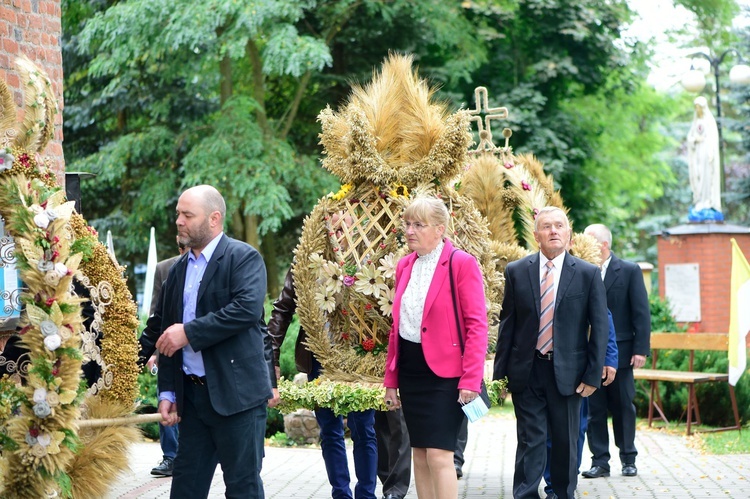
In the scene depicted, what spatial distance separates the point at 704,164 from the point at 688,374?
9.65 meters

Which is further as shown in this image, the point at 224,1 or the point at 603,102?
the point at 603,102

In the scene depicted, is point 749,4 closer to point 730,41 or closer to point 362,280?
point 730,41

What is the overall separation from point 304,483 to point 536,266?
9.57 ft

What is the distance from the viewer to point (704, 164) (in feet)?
70.9

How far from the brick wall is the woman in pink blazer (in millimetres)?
3343

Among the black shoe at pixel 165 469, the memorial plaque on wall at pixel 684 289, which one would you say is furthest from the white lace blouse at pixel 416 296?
the memorial plaque on wall at pixel 684 289

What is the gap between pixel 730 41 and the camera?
81.6ft

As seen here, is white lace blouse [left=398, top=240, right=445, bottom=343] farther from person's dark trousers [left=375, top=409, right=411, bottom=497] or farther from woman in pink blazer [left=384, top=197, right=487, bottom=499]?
person's dark trousers [left=375, top=409, right=411, bottom=497]

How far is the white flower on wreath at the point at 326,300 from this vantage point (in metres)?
7.05

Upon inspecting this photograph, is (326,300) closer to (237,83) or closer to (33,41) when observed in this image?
(33,41)

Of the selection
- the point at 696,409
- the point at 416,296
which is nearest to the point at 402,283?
the point at 416,296

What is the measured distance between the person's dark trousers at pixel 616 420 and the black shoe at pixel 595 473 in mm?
34

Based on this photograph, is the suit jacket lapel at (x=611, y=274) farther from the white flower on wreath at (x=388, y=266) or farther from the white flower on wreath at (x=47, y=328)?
the white flower on wreath at (x=47, y=328)

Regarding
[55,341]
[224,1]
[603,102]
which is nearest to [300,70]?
[224,1]
